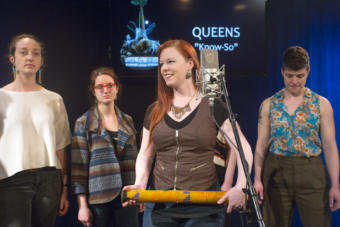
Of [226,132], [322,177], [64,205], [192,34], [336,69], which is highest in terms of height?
[192,34]

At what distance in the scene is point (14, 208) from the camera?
2.41 meters

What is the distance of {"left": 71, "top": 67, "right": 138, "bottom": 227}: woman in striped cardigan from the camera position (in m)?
2.67

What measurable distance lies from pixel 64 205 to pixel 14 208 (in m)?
0.45

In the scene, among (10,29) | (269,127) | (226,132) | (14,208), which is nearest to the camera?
(226,132)

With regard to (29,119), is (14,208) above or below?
below

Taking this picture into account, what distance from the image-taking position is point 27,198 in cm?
242

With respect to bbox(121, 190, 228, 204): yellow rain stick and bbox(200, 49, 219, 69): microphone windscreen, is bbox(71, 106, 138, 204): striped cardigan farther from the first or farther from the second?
bbox(200, 49, 219, 69): microphone windscreen

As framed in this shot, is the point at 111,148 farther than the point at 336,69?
No

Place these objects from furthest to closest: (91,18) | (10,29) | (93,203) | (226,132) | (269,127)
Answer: (91,18) → (10,29) → (269,127) → (93,203) → (226,132)

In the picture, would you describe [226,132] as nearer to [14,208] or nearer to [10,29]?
[14,208]

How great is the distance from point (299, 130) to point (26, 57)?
6.75ft

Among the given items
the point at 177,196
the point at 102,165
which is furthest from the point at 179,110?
the point at 102,165

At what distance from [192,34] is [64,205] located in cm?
222

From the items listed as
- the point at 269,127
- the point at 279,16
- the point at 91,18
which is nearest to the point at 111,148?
the point at 269,127
